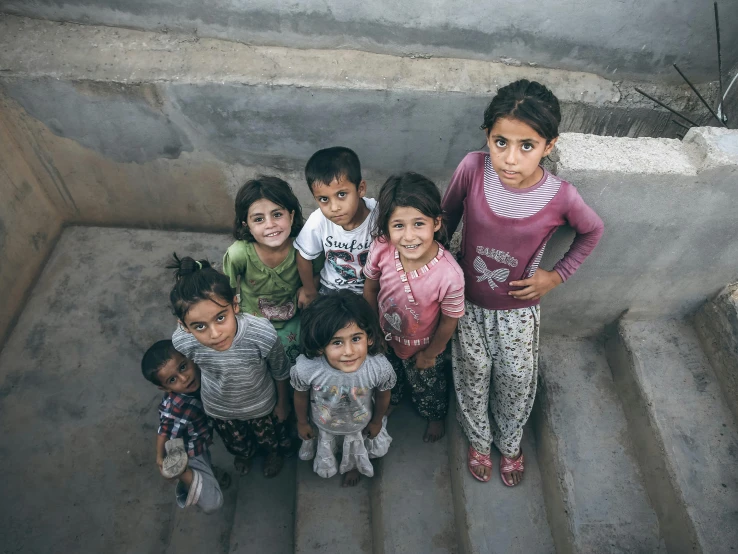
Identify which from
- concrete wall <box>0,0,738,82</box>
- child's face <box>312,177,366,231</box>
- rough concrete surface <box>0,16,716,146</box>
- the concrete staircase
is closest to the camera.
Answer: child's face <box>312,177,366,231</box>

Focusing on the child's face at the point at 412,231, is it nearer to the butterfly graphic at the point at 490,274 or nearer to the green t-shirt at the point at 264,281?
the butterfly graphic at the point at 490,274

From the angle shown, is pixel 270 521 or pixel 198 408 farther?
pixel 270 521

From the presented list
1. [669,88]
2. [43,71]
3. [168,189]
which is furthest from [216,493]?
[669,88]

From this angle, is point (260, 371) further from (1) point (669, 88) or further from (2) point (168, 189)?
(1) point (669, 88)

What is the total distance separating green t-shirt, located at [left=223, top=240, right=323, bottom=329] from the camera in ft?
7.96

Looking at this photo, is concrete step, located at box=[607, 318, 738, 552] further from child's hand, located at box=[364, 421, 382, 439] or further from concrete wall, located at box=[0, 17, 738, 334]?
child's hand, located at box=[364, 421, 382, 439]

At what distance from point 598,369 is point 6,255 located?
3773 mm

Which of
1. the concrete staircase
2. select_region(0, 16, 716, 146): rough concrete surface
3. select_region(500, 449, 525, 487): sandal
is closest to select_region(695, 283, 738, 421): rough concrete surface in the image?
the concrete staircase

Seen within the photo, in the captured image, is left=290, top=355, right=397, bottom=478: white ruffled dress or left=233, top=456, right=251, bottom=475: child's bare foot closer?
left=290, top=355, right=397, bottom=478: white ruffled dress

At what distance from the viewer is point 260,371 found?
2320 mm

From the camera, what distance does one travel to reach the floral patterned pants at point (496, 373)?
2.21m

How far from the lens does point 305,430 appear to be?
2467 mm

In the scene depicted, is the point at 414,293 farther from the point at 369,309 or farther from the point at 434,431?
the point at 434,431

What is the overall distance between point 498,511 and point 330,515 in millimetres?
870
